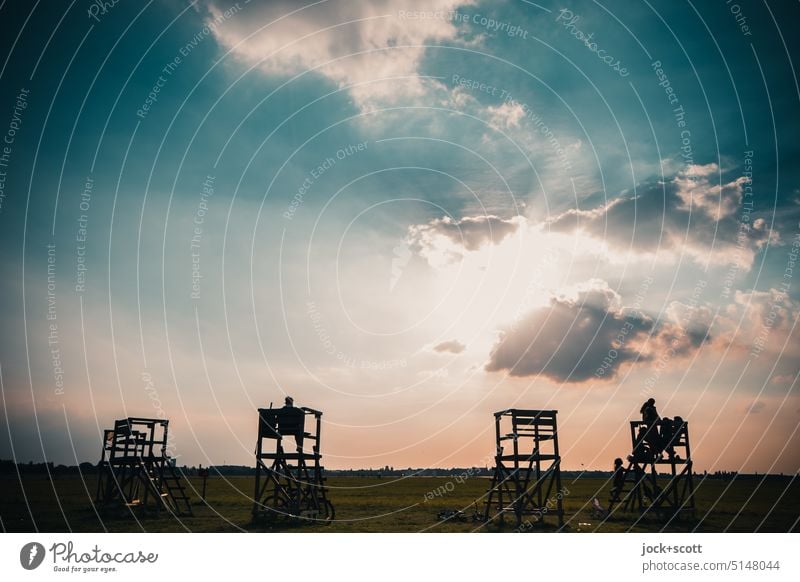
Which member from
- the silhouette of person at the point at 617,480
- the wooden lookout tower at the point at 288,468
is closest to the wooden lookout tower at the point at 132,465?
the wooden lookout tower at the point at 288,468

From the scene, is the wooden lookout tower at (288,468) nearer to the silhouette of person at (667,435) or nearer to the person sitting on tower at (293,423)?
the person sitting on tower at (293,423)

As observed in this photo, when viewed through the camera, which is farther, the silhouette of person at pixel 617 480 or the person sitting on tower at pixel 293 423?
the silhouette of person at pixel 617 480

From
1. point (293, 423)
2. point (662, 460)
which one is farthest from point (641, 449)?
point (293, 423)

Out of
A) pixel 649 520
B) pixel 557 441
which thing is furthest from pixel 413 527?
pixel 649 520

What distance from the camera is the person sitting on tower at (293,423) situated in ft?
76.4

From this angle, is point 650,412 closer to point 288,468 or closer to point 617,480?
point 617,480

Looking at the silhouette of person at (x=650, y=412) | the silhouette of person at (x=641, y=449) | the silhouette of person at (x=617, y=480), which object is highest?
the silhouette of person at (x=650, y=412)

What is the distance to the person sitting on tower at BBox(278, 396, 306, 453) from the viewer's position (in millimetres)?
23281

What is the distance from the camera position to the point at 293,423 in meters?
23.4

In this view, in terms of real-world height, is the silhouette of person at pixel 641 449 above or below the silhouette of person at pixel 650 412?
below
